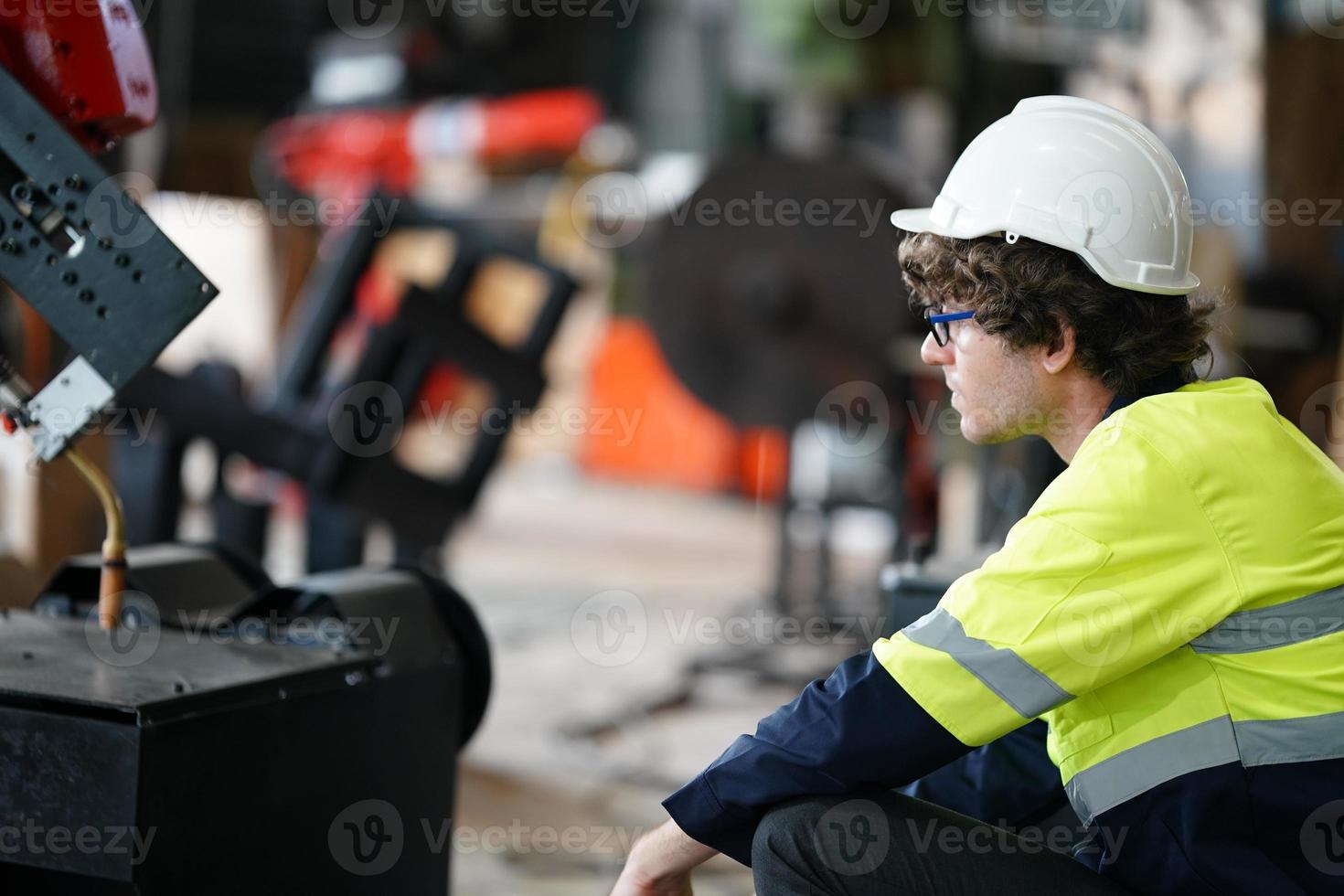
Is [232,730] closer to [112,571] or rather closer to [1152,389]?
[112,571]

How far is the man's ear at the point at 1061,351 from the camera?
5.11ft

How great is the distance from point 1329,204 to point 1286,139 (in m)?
0.49

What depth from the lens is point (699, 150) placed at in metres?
9.94

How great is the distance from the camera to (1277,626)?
1.41 meters

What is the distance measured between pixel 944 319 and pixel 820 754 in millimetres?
514
